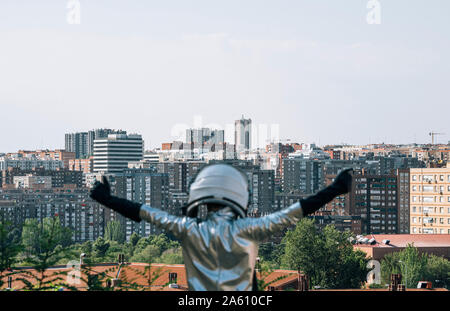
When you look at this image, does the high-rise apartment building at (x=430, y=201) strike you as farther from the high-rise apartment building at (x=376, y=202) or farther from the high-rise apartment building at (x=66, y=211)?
the high-rise apartment building at (x=66, y=211)

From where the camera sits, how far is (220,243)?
16.5 feet

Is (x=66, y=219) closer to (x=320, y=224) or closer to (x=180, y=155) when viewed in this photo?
(x=320, y=224)

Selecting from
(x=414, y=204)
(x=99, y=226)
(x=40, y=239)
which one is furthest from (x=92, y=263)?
(x=99, y=226)

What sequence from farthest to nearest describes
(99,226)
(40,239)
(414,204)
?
(99,226) < (414,204) < (40,239)

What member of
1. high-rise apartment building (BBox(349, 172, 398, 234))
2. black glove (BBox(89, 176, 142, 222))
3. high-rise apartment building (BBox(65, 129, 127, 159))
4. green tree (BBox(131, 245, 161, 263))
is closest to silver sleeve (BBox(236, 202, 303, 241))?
black glove (BBox(89, 176, 142, 222))

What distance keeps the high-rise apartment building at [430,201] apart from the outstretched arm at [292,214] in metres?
72.2

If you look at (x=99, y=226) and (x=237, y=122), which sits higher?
(x=237, y=122)

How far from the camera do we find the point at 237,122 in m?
175

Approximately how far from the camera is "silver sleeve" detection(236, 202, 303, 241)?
4.94 m

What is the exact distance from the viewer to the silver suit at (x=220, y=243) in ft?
16.3

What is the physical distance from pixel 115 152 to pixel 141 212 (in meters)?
145

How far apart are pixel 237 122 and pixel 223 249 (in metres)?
170

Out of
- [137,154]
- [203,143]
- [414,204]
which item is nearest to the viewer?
[414,204]
